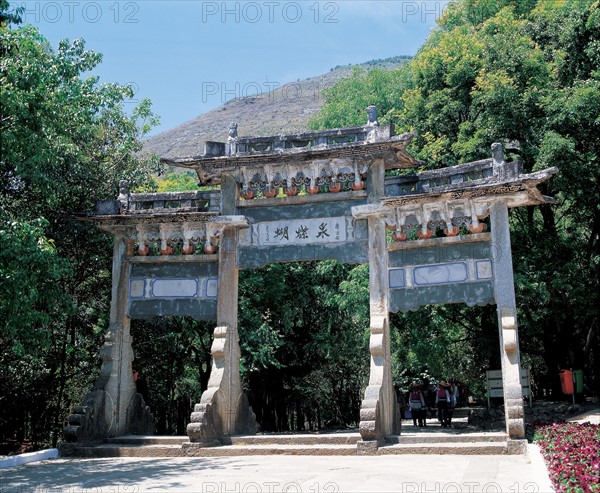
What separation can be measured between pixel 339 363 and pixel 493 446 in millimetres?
10850

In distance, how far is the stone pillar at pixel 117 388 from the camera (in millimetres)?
12047

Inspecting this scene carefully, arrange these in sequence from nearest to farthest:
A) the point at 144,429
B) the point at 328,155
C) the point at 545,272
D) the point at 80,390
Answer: the point at 328,155 → the point at 144,429 → the point at 545,272 → the point at 80,390

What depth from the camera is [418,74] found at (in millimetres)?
19078

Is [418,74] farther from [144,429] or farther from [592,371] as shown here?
[144,429]

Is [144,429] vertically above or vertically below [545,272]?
below

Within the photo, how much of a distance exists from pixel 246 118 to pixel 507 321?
8101 cm

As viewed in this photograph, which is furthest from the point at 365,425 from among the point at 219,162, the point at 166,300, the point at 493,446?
the point at 219,162

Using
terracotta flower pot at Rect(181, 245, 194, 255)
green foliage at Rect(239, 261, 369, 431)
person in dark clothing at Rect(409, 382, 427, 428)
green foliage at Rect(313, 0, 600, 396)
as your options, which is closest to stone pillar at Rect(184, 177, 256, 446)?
terracotta flower pot at Rect(181, 245, 194, 255)

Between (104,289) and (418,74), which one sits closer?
(104,289)

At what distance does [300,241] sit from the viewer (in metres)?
12.3

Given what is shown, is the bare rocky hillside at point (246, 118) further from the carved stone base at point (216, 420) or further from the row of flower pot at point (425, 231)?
the carved stone base at point (216, 420)

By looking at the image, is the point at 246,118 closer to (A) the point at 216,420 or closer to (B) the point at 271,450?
(A) the point at 216,420

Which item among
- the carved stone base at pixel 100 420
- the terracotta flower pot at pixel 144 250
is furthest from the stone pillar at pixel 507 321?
the carved stone base at pixel 100 420

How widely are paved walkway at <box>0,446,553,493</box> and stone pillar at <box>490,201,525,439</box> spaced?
695 millimetres
